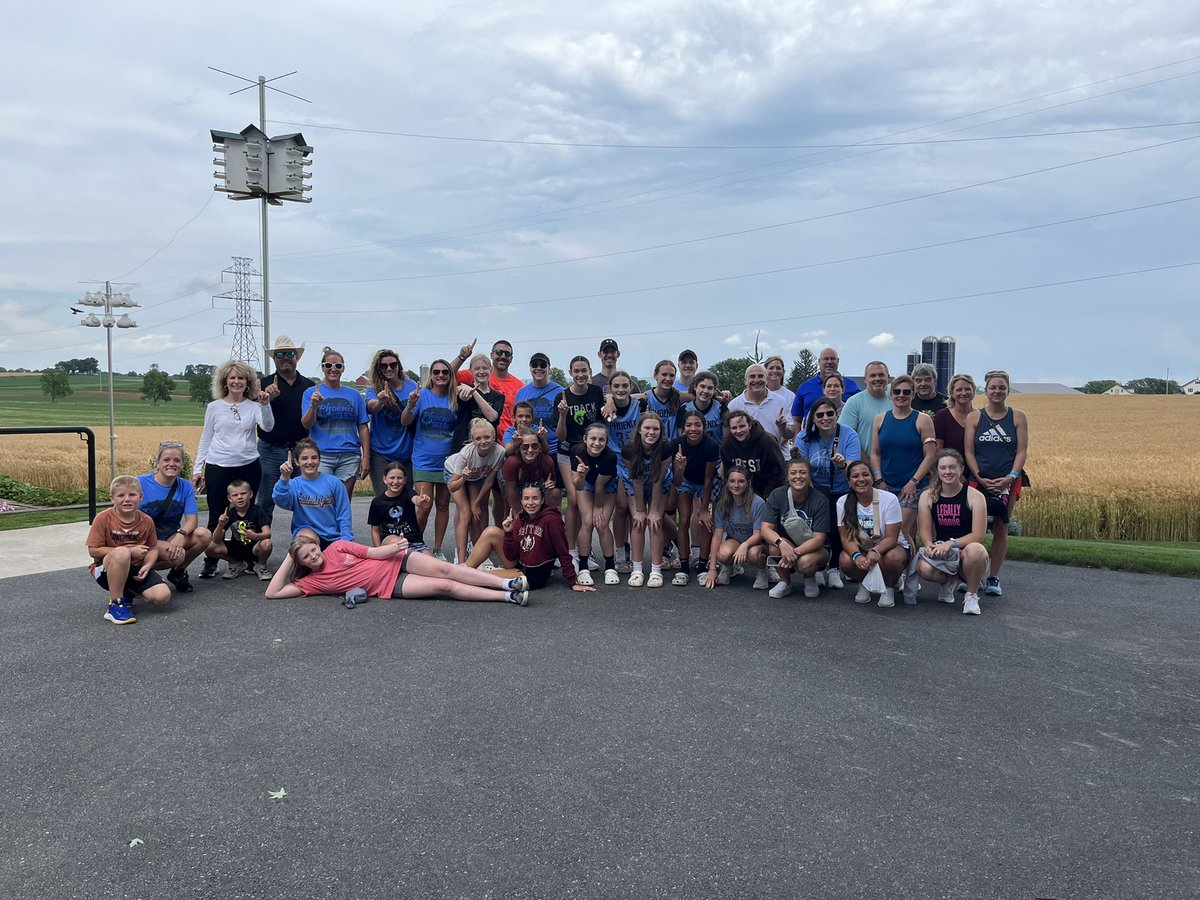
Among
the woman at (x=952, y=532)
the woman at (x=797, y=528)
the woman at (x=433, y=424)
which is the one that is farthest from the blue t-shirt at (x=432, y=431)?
the woman at (x=952, y=532)

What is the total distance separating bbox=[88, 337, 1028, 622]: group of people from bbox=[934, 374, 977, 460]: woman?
3 centimetres

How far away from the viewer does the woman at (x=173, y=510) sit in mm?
6684

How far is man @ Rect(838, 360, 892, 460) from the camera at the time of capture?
7.77 m

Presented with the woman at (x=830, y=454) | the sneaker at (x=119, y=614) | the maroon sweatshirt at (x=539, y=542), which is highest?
the woman at (x=830, y=454)

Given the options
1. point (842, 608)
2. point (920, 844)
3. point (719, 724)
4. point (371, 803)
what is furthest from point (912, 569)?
point (371, 803)

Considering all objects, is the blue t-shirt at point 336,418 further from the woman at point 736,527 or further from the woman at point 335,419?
the woman at point 736,527

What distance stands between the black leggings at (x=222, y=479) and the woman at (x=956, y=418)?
6219mm

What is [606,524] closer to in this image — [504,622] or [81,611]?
[504,622]

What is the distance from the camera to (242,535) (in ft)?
24.6

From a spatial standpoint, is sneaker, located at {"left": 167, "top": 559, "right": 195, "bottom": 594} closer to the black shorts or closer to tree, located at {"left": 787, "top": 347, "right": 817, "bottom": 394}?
the black shorts

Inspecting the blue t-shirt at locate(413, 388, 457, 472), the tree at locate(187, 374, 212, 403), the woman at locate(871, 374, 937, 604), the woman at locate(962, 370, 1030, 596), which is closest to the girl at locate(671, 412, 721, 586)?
the woman at locate(871, 374, 937, 604)

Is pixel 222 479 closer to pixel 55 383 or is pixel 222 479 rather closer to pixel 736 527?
pixel 736 527

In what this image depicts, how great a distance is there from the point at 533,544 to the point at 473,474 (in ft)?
3.28

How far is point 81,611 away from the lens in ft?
21.1
